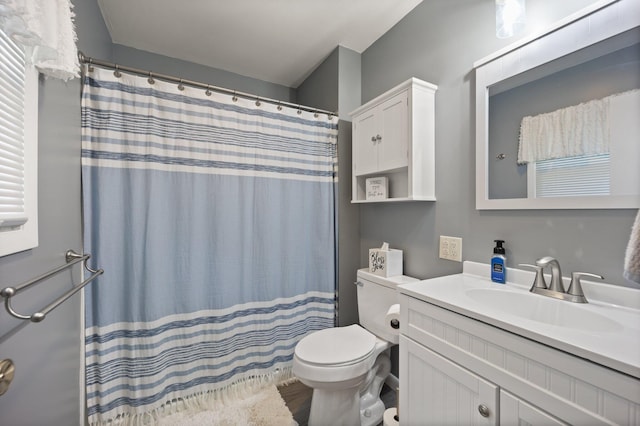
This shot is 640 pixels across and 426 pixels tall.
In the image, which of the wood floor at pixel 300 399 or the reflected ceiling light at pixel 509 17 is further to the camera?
the wood floor at pixel 300 399

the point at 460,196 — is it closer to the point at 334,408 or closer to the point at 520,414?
the point at 520,414

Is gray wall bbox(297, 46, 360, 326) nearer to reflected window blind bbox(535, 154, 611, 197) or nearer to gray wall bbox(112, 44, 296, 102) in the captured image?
gray wall bbox(112, 44, 296, 102)

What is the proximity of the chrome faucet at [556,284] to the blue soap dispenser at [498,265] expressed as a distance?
12 centimetres

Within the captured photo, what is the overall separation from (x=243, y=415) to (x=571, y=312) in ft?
5.47

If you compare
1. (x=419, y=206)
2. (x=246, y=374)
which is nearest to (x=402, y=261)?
(x=419, y=206)

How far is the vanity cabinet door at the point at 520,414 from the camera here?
65 cm

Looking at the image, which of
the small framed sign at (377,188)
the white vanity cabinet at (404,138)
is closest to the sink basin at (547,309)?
the white vanity cabinet at (404,138)

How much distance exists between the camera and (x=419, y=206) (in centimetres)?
161

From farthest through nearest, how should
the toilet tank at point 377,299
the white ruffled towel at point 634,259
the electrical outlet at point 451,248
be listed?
the toilet tank at point 377,299
the electrical outlet at point 451,248
the white ruffled towel at point 634,259

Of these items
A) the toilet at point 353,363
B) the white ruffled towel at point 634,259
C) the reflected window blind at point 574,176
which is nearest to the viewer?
the white ruffled towel at point 634,259

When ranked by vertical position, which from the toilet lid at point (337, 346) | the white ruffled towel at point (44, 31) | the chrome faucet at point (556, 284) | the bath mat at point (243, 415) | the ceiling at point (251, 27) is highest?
the ceiling at point (251, 27)

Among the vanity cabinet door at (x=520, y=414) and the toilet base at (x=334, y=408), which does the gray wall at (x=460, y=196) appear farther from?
the toilet base at (x=334, y=408)

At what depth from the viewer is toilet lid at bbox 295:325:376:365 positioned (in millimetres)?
1292

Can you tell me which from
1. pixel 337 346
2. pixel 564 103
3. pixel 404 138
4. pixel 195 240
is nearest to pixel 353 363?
pixel 337 346
